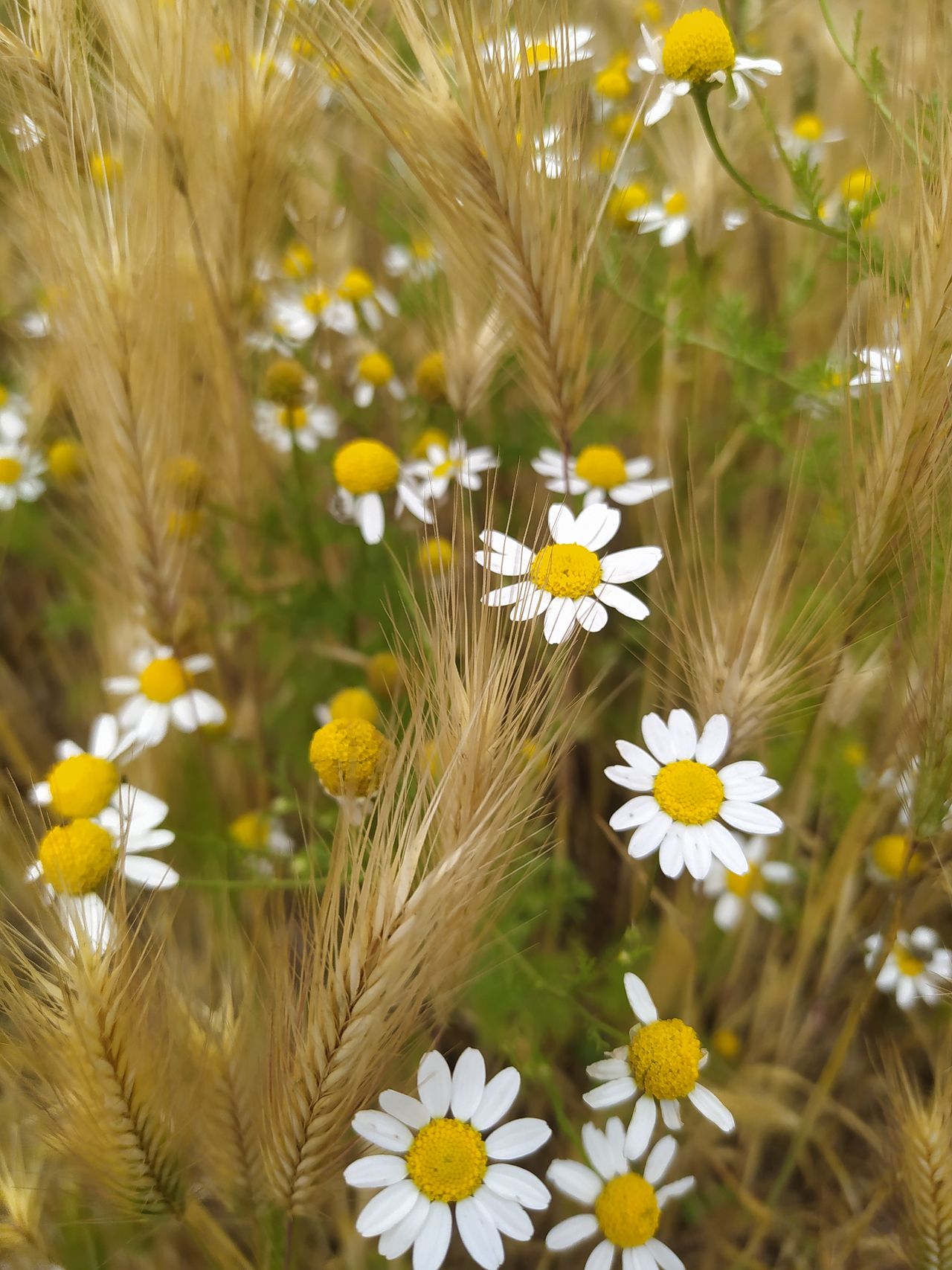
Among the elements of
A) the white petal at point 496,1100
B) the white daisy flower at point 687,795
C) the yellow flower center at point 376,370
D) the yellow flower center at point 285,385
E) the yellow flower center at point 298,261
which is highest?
the yellow flower center at point 298,261

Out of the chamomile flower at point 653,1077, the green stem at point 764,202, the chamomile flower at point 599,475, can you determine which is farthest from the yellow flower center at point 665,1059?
the green stem at point 764,202

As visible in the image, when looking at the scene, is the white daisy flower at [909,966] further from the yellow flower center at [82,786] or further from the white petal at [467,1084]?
the yellow flower center at [82,786]

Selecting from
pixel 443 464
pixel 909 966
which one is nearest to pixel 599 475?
pixel 443 464

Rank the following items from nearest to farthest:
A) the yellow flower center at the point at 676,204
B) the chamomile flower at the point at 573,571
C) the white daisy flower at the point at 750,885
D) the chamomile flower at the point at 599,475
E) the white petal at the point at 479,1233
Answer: the white petal at the point at 479,1233 → the chamomile flower at the point at 573,571 → the chamomile flower at the point at 599,475 → the white daisy flower at the point at 750,885 → the yellow flower center at the point at 676,204

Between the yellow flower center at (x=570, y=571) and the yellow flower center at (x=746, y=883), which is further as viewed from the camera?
the yellow flower center at (x=746, y=883)

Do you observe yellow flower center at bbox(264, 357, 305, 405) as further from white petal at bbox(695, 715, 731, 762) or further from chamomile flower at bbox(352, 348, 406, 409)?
white petal at bbox(695, 715, 731, 762)

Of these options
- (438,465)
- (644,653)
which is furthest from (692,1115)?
(438,465)

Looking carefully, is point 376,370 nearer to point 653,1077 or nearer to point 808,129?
point 808,129
